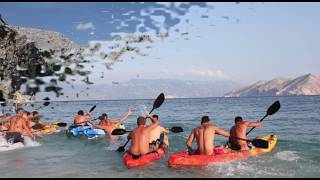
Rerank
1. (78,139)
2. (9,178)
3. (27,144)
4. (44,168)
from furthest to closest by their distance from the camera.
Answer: (78,139) < (27,144) < (44,168) < (9,178)

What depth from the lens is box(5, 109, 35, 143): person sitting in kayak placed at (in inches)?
861

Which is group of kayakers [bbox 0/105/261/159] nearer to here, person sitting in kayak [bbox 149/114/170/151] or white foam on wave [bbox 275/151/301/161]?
person sitting in kayak [bbox 149/114/170/151]

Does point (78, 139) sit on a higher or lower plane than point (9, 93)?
lower

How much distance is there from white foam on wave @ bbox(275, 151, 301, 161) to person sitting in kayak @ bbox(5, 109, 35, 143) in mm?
12589

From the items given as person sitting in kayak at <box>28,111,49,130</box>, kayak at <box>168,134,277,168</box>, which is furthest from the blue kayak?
kayak at <box>168,134,277,168</box>

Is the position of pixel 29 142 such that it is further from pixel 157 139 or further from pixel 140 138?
pixel 140 138

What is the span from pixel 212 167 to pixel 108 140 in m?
10.4

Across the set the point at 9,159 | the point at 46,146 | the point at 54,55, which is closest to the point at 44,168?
the point at 9,159

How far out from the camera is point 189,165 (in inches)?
563

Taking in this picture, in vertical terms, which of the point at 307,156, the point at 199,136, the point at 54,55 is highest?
the point at 54,55

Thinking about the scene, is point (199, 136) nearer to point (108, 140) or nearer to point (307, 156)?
point (307, 156)

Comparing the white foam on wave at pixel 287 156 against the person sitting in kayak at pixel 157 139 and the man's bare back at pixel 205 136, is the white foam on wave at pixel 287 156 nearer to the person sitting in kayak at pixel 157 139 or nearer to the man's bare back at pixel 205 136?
the man's bare back at pixel 205 136

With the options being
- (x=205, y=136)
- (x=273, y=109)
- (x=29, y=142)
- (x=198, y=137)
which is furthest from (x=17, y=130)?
(x=273, y=109)

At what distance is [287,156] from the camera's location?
17.6 metres
